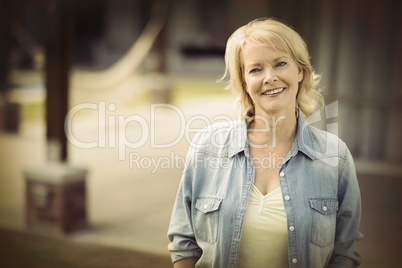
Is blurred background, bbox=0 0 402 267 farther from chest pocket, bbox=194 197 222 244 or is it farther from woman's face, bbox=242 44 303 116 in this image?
chest pocket, bbox=194 197 222 244

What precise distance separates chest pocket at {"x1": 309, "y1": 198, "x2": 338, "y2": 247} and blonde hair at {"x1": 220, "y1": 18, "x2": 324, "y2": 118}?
1.26ft

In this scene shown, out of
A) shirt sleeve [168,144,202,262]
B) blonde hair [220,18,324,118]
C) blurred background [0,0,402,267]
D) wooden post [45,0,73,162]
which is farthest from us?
wooden post [45,0,73,162]

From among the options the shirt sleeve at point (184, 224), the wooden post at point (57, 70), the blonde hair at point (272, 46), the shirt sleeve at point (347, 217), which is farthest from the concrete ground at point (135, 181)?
the shirt sleeve at point (347, 217)

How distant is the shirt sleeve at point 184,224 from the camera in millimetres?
1769

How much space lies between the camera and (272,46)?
1652 mm

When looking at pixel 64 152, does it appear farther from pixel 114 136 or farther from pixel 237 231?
pixel 114 136

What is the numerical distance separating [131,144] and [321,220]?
5.42 metres

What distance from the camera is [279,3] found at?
5.25m

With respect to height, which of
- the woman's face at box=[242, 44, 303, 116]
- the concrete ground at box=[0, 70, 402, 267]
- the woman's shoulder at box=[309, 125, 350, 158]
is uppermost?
the woman's face at box=[242, 44, 303, 116]

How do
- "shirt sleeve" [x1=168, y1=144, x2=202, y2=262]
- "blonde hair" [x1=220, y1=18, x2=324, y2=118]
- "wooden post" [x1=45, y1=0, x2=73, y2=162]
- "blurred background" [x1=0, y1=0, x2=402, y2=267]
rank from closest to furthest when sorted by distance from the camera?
"blonde hair" [x1=220, y1=18, x2=324, y2=118] → "shirt sleeve" [x1=168, y1=144, x2=202, y2=262] → "blurred background" [x1=0, y1=0, x2=402, y2=267] → "wooden post" [x1=45, y1=0, x2=73, y2=162]

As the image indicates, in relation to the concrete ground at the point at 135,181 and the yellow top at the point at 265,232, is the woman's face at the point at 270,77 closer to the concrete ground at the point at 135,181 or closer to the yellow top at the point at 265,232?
the yellow top at the point at 265,232

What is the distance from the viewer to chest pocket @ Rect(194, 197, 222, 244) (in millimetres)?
1722

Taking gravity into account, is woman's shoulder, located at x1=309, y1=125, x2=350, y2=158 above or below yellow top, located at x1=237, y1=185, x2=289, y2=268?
above

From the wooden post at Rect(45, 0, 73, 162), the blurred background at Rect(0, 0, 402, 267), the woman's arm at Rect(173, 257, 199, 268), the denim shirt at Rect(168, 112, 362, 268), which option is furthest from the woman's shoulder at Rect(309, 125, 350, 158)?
the wooden post at Rect(45, 0, 73, 162)
